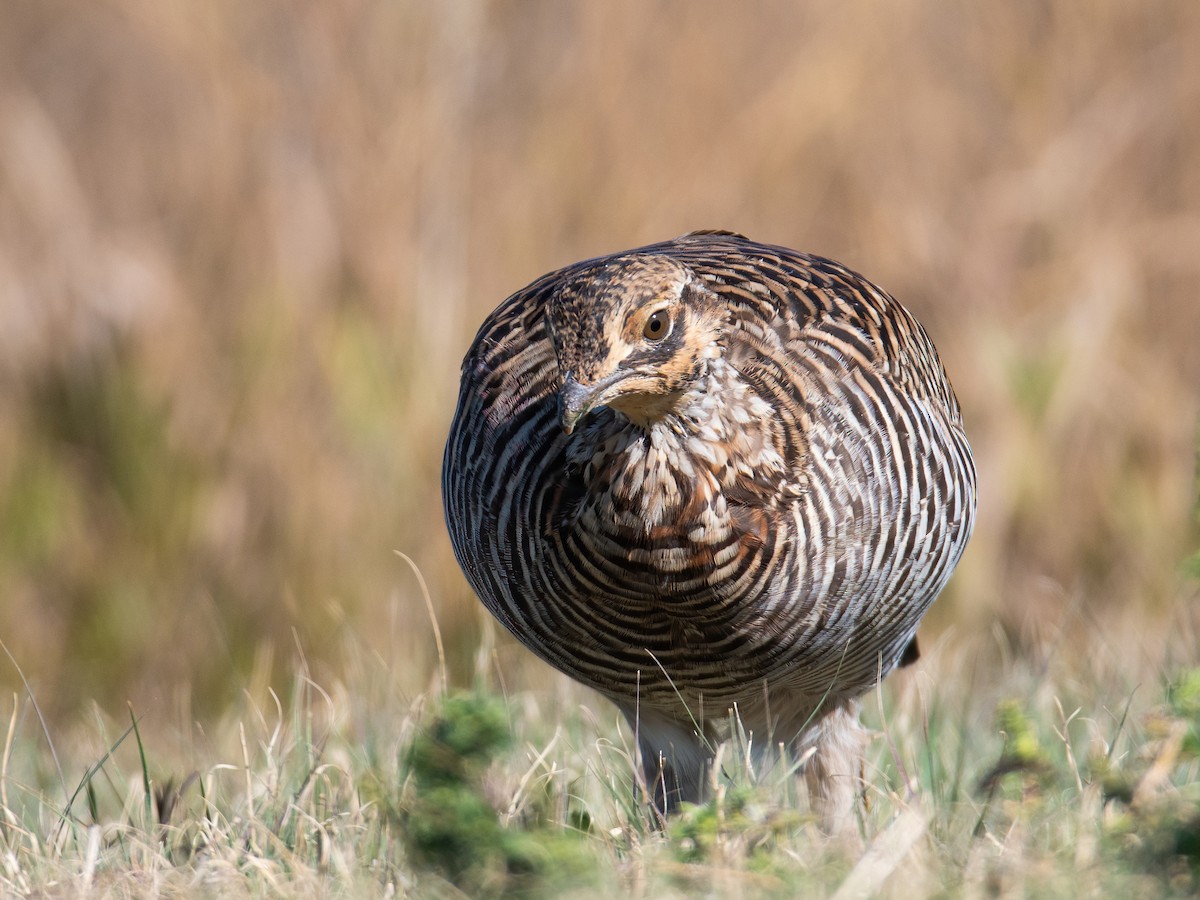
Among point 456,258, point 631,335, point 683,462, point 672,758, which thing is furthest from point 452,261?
point 631,335

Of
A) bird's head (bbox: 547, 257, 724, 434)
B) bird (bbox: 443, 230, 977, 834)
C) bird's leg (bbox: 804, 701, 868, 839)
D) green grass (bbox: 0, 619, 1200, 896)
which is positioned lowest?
bird's leg (bbox: 804, 701, 868, 839)

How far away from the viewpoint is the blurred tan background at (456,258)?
667 cm

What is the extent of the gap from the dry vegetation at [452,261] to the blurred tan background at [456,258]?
15 millimetres

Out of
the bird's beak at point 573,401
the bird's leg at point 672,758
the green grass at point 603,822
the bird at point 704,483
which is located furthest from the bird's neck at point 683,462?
the bird's leg at point 672,758

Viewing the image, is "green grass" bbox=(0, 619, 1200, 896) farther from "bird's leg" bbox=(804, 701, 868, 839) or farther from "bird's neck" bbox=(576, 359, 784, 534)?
"bird's neck" bbox=(576, 359, 784, 534)

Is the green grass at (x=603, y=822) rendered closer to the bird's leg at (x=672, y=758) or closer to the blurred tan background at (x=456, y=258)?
the bird's leg at (x=672, y=758)

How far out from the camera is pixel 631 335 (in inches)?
117

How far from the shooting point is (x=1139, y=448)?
711 centimetres

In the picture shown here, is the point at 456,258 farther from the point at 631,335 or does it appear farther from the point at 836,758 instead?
the point at 631,335

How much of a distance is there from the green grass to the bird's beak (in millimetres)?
512

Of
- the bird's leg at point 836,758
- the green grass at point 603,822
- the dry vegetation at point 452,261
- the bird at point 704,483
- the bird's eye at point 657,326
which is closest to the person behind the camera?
the green grass at point 603,822

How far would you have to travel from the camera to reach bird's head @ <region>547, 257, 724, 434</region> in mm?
2914

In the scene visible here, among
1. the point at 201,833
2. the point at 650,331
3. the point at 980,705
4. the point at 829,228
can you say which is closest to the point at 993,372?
the point at 829,228

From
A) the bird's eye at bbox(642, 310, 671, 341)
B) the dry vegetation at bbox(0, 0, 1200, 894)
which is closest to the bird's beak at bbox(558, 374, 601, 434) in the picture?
the bird's eye at bbox(642, 310, 671, 341)
